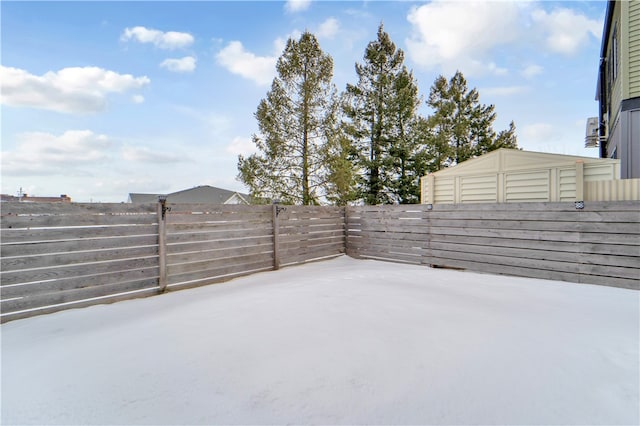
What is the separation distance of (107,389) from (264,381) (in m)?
0.90

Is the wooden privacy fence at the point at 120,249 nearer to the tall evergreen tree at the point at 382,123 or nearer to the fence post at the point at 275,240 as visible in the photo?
the fence post at the point at 275,240

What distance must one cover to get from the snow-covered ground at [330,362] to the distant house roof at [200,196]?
1810 cm

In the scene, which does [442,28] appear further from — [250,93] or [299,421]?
[299,421]

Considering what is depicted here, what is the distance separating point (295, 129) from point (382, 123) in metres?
5.10

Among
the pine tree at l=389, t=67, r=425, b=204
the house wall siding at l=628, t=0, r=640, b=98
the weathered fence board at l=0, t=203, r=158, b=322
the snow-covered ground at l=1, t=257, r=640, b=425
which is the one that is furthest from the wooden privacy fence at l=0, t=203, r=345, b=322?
the pine tree at l=389, t=67, r=425, b=204

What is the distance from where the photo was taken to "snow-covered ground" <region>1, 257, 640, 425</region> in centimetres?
160

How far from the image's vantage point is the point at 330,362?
80.2 inches

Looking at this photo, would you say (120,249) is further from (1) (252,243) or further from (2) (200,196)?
(2) (200,196)

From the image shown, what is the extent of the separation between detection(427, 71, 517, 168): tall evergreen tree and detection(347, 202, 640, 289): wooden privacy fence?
9526mm

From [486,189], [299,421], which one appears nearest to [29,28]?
[299,421]

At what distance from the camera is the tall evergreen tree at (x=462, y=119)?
15.2 m

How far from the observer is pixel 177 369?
200 centimetres

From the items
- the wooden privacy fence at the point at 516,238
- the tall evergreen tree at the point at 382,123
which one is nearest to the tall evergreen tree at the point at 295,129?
the wooden privacy fence at the point at 516,238

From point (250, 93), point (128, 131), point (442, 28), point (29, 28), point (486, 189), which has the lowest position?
point (486, 189)
